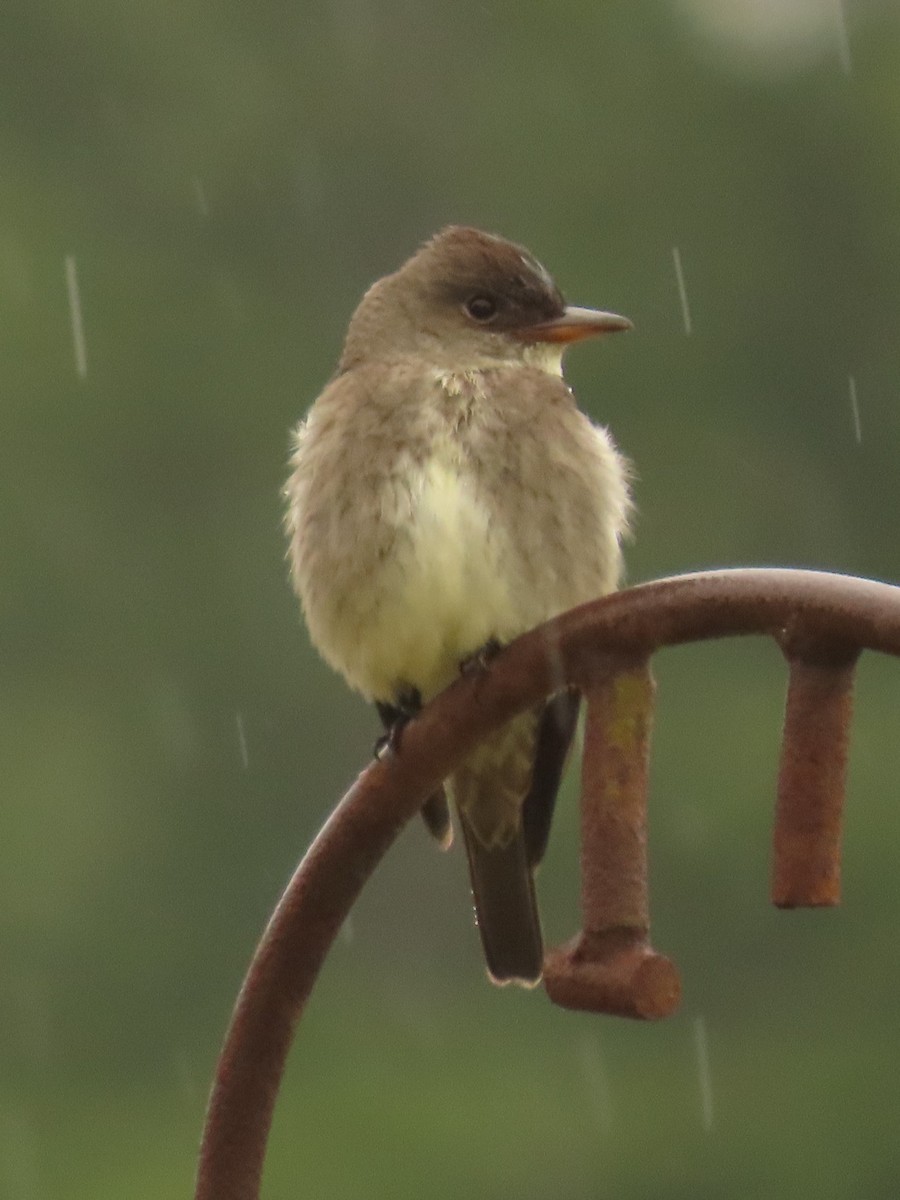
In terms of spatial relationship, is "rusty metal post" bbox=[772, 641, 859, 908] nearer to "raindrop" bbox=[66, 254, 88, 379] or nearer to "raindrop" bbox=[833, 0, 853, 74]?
"raindrop" bbox=[66, 254, 88, 379]

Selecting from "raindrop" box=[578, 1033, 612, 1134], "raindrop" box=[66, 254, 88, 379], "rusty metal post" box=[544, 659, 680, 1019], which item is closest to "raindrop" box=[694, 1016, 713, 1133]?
"raindrop" box=[578, 1033, 612, 1134]

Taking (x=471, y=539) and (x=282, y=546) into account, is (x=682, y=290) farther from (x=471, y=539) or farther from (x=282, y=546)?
(x=471, y=539)

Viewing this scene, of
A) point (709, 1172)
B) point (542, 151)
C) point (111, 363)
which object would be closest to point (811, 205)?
point (542, 151)

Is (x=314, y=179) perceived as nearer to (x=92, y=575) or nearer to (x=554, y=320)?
(x=92, y=575)

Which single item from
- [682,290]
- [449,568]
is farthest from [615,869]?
[682,290]

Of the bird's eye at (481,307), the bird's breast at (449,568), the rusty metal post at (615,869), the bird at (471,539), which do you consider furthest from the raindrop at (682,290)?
the rusty metal post at (615,869)

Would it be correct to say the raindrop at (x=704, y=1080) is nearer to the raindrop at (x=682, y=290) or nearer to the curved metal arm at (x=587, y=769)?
the raindrop at (x=682, y=290)

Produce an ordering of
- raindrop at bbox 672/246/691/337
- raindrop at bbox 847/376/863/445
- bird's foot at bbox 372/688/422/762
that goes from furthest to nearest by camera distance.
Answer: raindrop at bbox 672/246/691/337 < raindrop at bbox 847/376/863/445 < bird's foot at bbox 372/688/422/762
